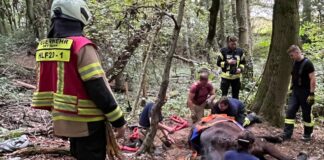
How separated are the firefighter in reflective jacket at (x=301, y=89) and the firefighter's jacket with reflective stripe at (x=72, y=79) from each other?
4.71m

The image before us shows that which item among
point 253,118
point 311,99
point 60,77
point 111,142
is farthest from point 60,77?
point 253,118

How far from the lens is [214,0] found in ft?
20.6

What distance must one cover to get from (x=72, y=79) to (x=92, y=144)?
1.85 feet

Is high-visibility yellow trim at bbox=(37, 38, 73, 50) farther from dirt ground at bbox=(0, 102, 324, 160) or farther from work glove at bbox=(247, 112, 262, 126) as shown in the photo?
work glove at bbox=(247, 112, 262, 126)

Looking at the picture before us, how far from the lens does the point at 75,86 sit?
2990 mm

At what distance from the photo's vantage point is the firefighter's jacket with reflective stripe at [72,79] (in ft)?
9.62

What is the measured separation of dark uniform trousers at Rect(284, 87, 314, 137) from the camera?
6976 mm

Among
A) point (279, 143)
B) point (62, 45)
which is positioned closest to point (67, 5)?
point (62, 45)

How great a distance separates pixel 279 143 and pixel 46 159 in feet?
13.6

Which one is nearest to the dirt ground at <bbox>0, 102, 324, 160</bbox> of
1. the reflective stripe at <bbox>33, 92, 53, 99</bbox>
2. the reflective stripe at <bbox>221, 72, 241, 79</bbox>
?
the reflective stripe at <bbox>221, 72, 241, 79</bbox>

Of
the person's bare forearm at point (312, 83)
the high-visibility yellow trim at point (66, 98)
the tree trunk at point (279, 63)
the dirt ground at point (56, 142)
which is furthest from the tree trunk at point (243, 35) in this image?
the high-visibility yellow trim at point (66, 98)

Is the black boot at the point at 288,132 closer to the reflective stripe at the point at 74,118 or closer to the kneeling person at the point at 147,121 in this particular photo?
the kneeling person at the point at 147,121

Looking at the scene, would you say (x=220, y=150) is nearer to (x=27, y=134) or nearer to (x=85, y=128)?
(x=85, y=128)

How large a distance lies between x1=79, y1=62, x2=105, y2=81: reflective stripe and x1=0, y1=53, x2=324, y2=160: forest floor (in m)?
2.61
